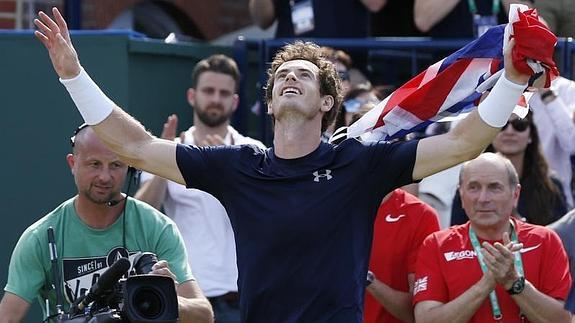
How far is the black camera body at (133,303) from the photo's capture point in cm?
506

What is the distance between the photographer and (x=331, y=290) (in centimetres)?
520

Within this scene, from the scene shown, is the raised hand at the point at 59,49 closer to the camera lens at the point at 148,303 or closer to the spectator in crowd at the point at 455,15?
the camera lens at the point at 148,303

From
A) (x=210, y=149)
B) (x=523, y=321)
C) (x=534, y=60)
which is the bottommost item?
(x=523, y=321)

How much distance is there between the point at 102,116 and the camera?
5398 millimetres

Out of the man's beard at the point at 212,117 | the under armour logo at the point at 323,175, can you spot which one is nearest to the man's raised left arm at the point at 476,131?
the under armour logo at the point at 323,175

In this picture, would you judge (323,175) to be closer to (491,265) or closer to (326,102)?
(326,102)

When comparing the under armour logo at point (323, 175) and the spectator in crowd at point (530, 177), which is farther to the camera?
the spectator in crowd at point (530, 177)

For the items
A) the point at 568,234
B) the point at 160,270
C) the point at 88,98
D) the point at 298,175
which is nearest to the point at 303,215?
the point at 298,175

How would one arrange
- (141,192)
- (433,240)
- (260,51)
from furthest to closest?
(260,51), (141,192), (433,240)

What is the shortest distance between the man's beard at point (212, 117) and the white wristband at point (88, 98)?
8.85 ft

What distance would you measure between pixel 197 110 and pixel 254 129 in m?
1.19

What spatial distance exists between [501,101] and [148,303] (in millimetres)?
1472

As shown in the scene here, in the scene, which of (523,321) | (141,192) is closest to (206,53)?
(141,192)

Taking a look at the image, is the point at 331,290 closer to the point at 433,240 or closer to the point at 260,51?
the point at 433,240
